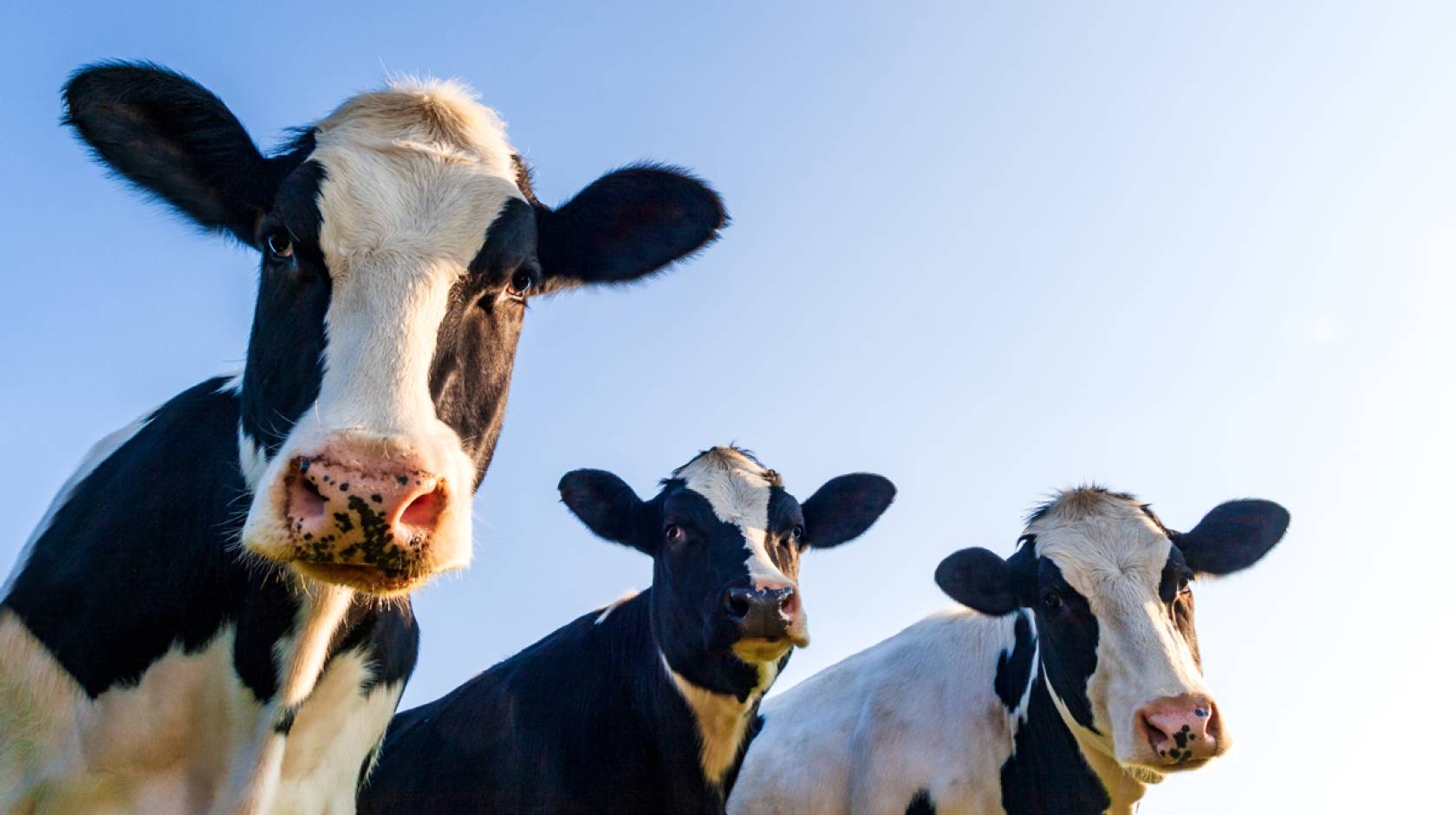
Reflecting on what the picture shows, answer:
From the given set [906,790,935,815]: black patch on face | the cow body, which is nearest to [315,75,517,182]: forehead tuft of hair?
the cow body

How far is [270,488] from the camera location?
10.8 feet

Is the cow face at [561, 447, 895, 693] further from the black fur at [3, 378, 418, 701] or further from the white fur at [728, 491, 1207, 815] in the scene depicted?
the black fur at [3, 378, 418, 701]

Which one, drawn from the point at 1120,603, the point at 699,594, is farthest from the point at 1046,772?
the point at 699,594

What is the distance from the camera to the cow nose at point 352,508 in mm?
3168

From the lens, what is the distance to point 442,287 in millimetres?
3893

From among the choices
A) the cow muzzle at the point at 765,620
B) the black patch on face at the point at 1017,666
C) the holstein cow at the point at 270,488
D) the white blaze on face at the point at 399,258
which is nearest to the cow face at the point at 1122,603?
the black patch on face at the point at 1017,666

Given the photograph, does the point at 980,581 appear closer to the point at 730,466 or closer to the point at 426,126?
the point at 730,466

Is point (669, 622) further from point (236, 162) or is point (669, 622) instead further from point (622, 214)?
point (236, 162)

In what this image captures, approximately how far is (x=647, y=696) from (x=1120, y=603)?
2652 mm

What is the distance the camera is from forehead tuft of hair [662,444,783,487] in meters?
8.53

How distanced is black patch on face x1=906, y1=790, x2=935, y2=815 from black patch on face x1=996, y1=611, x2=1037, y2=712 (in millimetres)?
740

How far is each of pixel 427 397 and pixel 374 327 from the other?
0.87 ft

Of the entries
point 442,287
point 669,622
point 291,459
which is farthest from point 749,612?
point 291,459

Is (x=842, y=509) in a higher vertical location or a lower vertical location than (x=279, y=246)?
lower
